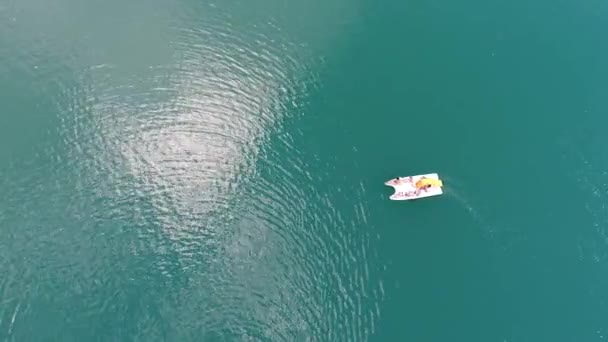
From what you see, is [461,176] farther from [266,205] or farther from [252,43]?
[252,43]

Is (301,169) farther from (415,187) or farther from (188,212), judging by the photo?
(188,212)

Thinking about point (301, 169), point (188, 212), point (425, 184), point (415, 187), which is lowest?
point (415, 187)

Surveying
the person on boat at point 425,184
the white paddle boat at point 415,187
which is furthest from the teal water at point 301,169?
the person on boat at point 425,184

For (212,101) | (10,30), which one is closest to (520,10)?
(212,101)

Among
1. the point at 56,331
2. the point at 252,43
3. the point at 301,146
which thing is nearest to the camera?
the point at 56,331

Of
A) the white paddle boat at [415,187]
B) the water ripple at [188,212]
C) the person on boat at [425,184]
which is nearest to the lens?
the water ripple at [188,212]

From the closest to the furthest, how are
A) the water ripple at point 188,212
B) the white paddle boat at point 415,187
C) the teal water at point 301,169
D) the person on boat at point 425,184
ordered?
the water ripple at point 188,212 < the teal water at point 301,169 < the white paddle boat at point 415,187 < the person on boat at point 425,184

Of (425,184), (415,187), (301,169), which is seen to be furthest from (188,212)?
(425,184)

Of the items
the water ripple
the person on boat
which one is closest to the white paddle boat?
the person on boat

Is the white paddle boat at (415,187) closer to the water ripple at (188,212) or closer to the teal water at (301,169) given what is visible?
the teal water at (301,169)
